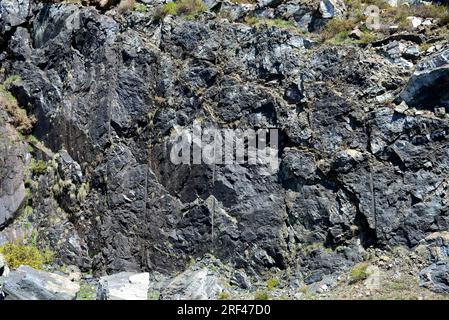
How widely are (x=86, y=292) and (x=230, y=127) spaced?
5488 millimetres

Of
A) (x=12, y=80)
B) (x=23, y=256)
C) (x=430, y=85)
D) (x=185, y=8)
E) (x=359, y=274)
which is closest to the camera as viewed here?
(x=359, y=274)

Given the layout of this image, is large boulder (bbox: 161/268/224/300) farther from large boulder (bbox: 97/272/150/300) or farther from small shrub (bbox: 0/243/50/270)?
small shrub (bbox: 0/243/50/270)

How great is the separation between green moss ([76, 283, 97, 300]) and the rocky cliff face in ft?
2.65

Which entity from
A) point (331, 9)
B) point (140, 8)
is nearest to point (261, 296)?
point (331, 9)

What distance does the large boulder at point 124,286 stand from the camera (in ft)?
41.9

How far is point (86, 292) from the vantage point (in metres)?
13.9

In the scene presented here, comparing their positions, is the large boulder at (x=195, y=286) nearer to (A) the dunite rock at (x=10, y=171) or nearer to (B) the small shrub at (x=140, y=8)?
(A) the dunite rock at (x=10, y=171)

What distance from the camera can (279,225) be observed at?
14266 mm

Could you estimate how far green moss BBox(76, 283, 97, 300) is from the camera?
13.5 metres

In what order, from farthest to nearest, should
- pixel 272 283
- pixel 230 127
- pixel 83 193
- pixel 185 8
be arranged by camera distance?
1. pixel 185 8
2. pixel 83 193
3. pixel 230 127
4. pixel 272 283

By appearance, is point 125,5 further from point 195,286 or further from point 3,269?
point 195,286

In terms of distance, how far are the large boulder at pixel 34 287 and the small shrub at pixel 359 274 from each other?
20.5 feet

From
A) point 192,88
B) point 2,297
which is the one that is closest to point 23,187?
point 2,297

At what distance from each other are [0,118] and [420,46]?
40.1 ft
